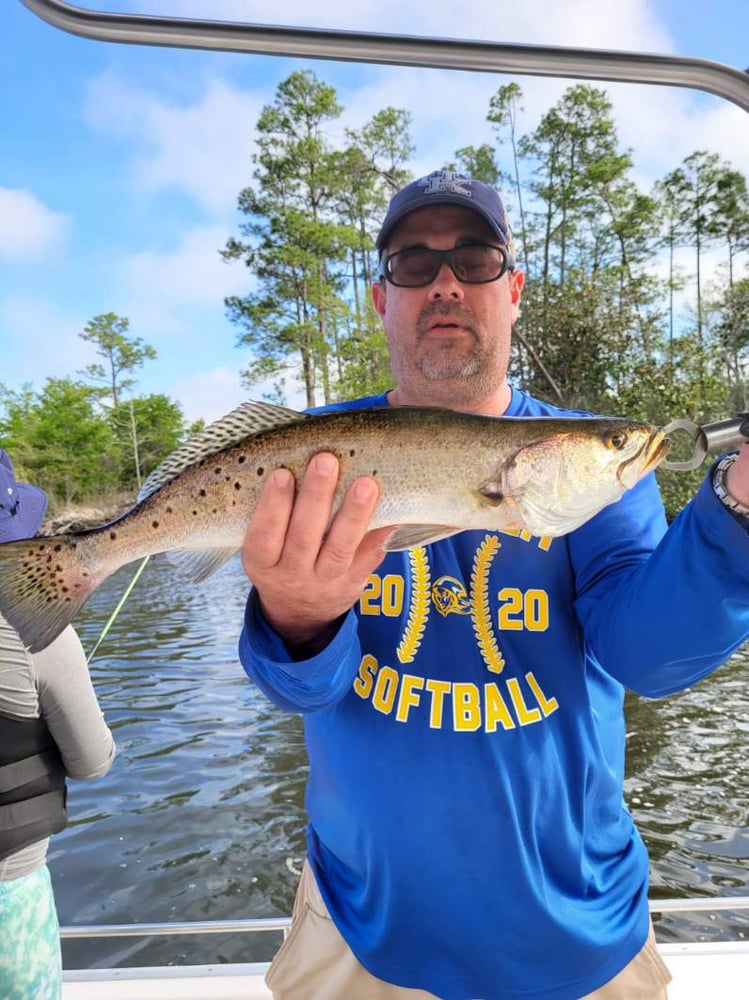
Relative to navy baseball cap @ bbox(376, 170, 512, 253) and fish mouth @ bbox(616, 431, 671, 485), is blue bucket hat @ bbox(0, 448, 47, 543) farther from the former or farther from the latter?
fish mouth @ bbox(616, 431, 671, 485)

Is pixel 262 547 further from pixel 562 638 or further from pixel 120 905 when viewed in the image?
pixel 120 905

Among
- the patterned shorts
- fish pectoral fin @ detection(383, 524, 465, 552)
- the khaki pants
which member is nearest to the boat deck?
the patterned shorts

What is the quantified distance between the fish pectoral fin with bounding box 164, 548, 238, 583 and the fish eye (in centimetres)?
106

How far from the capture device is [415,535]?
1.72 metres

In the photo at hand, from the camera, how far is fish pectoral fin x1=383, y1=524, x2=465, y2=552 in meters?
1.69

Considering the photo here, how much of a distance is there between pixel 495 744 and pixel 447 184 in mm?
1776

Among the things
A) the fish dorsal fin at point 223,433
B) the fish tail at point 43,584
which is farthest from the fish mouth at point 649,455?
the fish tail at point 43,584

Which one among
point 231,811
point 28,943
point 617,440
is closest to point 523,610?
point 617,440

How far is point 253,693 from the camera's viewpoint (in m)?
9.67

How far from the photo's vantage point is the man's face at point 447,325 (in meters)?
2.21

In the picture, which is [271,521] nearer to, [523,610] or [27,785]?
[523,610]

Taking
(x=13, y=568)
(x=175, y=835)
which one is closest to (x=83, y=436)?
(x=175, y=835)

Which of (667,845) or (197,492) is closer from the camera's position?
(197,492)

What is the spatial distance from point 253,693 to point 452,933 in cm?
830
